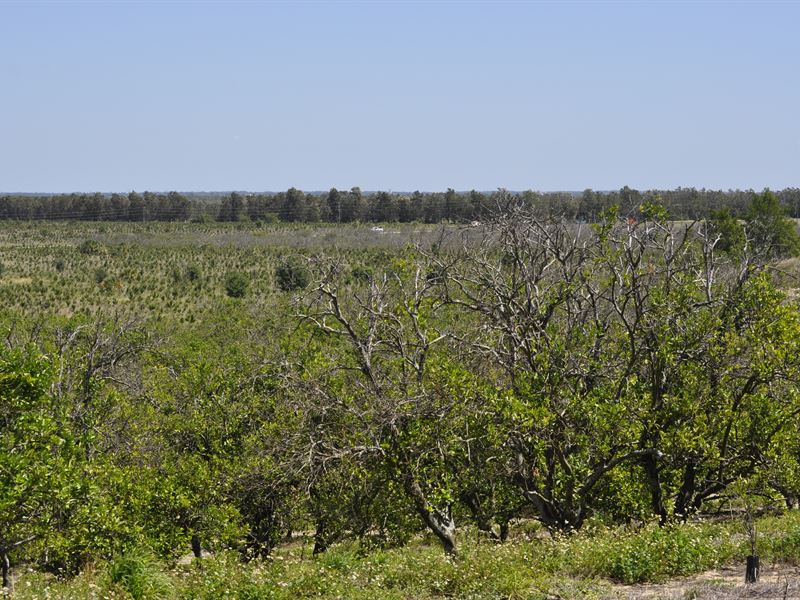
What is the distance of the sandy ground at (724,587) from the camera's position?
9828 millimetres

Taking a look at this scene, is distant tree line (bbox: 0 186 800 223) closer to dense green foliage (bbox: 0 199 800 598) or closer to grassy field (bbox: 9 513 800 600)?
dense green foliage (bbox: 0 199 800 598)

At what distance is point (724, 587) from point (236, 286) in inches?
2468

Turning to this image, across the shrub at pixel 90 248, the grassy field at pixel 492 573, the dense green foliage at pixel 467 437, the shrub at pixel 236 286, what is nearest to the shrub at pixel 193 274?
the shrub at pixel 236 286

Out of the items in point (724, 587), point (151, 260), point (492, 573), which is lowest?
point (151, 260)

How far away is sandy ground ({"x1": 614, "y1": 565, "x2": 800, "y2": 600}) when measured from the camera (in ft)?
32.2

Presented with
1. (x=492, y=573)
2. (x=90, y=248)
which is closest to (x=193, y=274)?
(x=90, y=248)

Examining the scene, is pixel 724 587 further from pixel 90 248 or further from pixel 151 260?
pixel 90 248

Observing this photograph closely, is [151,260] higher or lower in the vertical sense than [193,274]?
higher

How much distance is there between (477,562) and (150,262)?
81206 millimetres

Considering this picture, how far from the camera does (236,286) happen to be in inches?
2773

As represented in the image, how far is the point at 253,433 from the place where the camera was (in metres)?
17.9

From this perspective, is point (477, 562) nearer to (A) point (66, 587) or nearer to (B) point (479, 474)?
(B) point (479, 474)

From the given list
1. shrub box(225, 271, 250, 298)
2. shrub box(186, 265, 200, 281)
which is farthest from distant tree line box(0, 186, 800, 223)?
shrub box(225, 271, 250, 298)

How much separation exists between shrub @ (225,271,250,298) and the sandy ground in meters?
60.0
